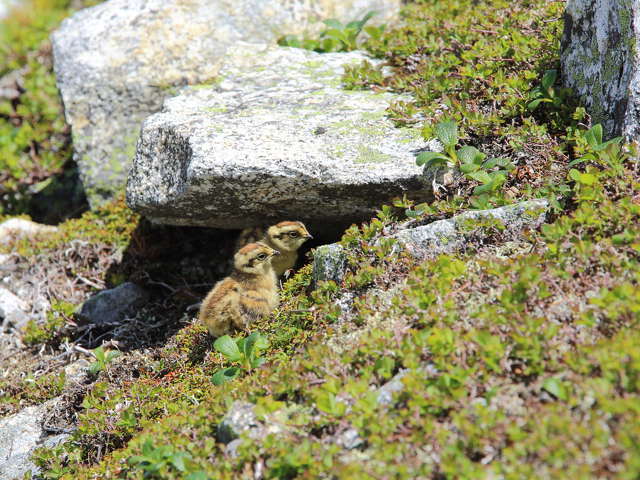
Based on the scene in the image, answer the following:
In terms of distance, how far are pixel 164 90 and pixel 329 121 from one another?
368cm

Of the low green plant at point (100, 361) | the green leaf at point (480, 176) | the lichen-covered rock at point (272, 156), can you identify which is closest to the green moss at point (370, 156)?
the lichen-covered rock at point (272, 156)

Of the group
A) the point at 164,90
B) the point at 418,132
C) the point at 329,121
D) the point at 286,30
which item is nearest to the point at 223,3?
the point at 286,30

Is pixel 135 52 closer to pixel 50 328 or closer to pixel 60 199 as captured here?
pixel 60 199

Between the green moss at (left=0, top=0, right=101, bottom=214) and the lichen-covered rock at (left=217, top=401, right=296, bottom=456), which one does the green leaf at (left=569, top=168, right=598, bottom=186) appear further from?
the green moss at (left=0, top=0, right=101, bottom=214)

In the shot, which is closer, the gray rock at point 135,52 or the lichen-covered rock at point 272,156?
the lichen-covered rock at point 272,156

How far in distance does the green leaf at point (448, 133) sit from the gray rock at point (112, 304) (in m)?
4.40

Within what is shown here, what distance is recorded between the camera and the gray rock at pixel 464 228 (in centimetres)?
589

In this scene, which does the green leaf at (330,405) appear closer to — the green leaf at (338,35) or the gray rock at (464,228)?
the gray rock at (464,228)

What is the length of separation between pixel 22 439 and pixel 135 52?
6093 mm

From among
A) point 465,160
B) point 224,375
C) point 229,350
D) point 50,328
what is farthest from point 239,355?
point 50,328

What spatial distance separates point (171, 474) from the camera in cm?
486

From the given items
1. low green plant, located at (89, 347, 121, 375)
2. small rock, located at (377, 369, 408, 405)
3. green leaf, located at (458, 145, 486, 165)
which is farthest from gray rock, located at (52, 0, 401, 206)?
small rock, located at (377, 369, 408, 405)

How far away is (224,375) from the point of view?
5918 mm

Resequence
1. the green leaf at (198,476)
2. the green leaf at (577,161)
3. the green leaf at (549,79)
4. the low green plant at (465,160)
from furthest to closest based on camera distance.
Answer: the green leaf at (549,79) → the low green plant at (465,160) → the green leaf at (577,161) → the green leaf at (198,476)
